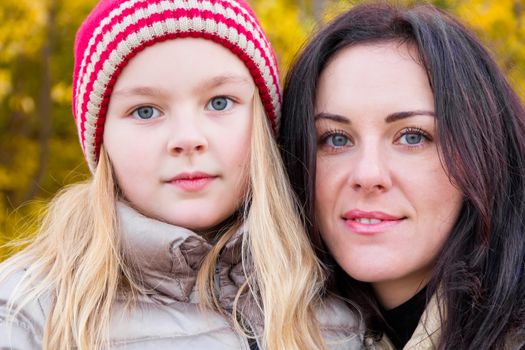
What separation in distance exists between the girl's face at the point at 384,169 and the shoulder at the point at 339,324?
0.15 meters

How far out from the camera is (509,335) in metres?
2.72

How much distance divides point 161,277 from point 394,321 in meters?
0.94

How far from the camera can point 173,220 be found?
2.77 meters

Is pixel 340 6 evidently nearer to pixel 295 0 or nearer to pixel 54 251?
pixel 54 251

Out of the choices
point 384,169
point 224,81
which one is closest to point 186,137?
point 224,81

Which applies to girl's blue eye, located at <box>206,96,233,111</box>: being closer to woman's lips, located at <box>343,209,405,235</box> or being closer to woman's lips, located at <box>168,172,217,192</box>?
woman's lips, located at <box>168,172,217,192</box>

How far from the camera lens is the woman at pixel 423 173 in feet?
9.21

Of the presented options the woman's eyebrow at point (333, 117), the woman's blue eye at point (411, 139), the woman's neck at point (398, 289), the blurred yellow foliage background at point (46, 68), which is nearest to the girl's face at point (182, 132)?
the woman's eyebrow at point (333, 117)

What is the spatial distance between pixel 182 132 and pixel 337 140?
612 mm

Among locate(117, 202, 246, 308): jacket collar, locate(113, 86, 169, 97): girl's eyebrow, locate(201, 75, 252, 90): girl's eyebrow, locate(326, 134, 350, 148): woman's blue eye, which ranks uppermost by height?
locate(201, 75, 252, 90): girl's eyebrow

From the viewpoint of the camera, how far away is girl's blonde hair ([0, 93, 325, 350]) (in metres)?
2.63

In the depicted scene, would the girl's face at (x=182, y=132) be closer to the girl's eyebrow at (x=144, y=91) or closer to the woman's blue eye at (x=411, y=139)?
the girl's eyebrow at (x=144, y=91)

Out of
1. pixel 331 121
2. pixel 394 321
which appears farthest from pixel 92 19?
pixel 394 321

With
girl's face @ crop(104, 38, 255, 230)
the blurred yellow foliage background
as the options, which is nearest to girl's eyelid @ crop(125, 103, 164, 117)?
girl's face @ crop(104, 38, 255, 230)
